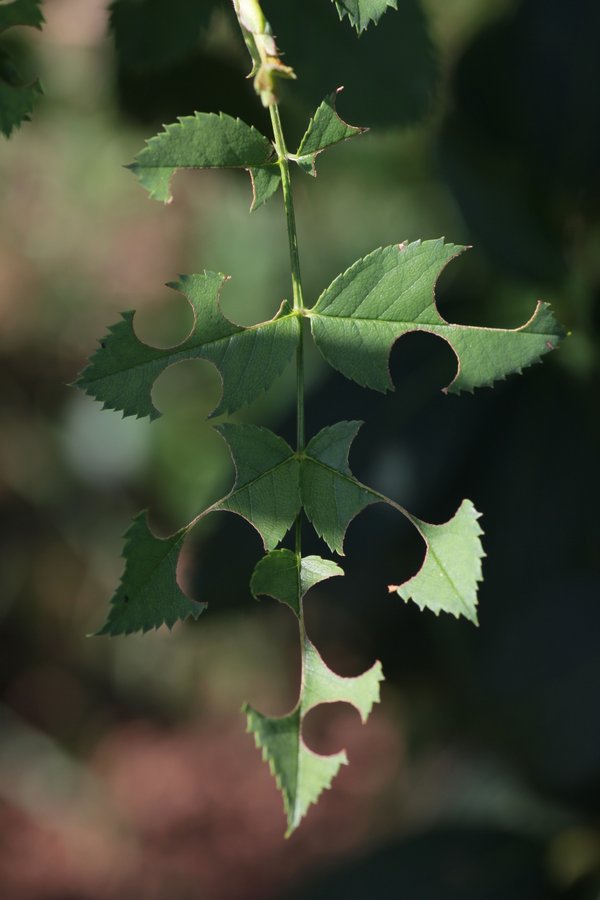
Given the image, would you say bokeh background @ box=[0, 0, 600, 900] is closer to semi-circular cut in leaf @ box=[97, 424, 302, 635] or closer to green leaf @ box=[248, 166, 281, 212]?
green leaf @ box=[248, 166, 281, 212]

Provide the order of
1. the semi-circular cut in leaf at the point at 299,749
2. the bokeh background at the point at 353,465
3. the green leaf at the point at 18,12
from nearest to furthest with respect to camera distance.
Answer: the semi-circular cut in leaf at the point at 299,749, the green leaf at the point at 18,12, the bokeh background at the point at 353,465

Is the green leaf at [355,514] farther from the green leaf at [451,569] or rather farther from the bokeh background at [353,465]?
the bokeh background at [353,465]

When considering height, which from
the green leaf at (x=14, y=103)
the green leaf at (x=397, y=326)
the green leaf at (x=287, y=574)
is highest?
the green leaf at (x=14, y=103)

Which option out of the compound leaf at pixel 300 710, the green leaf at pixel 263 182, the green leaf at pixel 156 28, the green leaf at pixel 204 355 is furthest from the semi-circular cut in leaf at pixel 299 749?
the green leaf at pixel 156 28

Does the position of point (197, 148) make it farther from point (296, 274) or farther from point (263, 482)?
point (263, 482)

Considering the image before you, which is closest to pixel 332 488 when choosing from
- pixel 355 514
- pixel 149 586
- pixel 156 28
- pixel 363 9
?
pixel 355 514

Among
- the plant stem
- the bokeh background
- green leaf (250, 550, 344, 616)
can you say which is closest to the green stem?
the plant stem

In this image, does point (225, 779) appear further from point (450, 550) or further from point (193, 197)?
point (450, 550)
